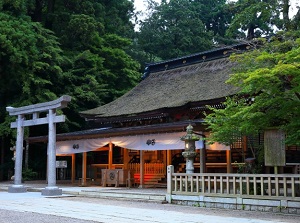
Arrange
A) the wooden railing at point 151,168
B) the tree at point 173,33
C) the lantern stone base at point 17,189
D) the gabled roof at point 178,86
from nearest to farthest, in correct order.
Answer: the lantern stone base at point 17,189 < the gabled roof at point 178,86 < the wooden railing at point 151,168 < the tree at point 173,33

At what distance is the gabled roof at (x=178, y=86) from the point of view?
18344 mm

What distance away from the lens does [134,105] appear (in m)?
20.9

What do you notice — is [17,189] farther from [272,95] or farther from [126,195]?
[272,95]

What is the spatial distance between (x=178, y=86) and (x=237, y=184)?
35.0 ft

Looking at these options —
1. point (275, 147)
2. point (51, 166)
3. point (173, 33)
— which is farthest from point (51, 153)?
point (173, 33)

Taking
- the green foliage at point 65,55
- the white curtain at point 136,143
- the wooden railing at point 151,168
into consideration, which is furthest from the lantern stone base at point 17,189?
the green foliage at point 65,55

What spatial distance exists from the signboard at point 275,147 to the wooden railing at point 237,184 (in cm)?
41

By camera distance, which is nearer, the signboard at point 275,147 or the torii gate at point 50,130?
the signboard at point 275,147

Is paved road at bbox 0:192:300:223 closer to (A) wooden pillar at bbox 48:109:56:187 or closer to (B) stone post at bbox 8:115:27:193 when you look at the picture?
(A) wooden pillar at bbox 48:109:56:187

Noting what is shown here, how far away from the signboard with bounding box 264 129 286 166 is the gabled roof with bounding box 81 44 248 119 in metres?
5.78

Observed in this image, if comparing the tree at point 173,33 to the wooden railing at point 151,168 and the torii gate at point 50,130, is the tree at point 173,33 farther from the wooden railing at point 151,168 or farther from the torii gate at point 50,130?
the torii gate at point 50,130

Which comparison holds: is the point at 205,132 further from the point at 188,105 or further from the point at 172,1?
the point at 172,1

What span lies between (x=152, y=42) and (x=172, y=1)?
18.2 feet

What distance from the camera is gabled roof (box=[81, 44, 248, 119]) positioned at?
18344 millimetres
